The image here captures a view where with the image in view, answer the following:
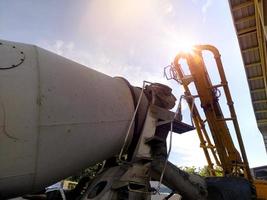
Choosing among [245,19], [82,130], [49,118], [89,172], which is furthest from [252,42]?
[49,118]

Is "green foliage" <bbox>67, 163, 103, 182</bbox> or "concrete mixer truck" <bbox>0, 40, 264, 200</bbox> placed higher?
"concrete mixer truck" <bbox>0, 40, 264, 200</bbox>

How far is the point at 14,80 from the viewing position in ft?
8.08

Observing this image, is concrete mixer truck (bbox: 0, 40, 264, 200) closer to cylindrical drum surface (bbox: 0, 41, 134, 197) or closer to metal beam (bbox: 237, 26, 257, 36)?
→ cylindrical drum surface (bbox: 0, 41, 134, 197)

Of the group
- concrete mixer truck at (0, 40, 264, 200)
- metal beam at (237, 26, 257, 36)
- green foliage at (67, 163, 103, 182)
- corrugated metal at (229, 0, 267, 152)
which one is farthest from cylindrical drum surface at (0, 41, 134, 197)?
metal beam at (237, 26, 257, 36)

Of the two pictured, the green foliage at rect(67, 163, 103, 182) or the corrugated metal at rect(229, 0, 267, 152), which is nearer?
the green foliage at rect(67, 163, 103, 182)

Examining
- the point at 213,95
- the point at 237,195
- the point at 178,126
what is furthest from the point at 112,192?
the point at 213,95

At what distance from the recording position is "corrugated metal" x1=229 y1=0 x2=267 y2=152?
795cm

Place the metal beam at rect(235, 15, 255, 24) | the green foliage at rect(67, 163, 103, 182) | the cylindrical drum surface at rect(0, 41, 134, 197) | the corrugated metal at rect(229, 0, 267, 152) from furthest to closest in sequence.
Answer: the metal beam at rect(235, 15, 255, 24), the corrugated metal at rect(229, 0, 267, 152), the green foliage at rect(67, 163, 103, 182), the cylindrical drum surface at rect(0, 41, 134, 197)

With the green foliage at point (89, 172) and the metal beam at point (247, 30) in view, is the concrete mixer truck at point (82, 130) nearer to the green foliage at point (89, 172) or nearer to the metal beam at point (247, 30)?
the green foliage at point (89, 172)

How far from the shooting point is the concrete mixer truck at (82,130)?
242 cm

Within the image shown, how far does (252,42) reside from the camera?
28.7 ft

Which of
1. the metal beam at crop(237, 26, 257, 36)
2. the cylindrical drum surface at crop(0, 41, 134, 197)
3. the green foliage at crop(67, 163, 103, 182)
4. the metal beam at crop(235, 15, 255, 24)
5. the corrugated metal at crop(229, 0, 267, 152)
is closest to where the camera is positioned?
the cylindrical drum surface at crop(0, 41, 134, 197)

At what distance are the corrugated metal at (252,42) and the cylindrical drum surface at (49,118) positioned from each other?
532 centimetres

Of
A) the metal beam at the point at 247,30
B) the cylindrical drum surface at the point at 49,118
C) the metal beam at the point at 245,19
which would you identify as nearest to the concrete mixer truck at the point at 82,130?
the cylindrical drum surface at the point at 49,118
